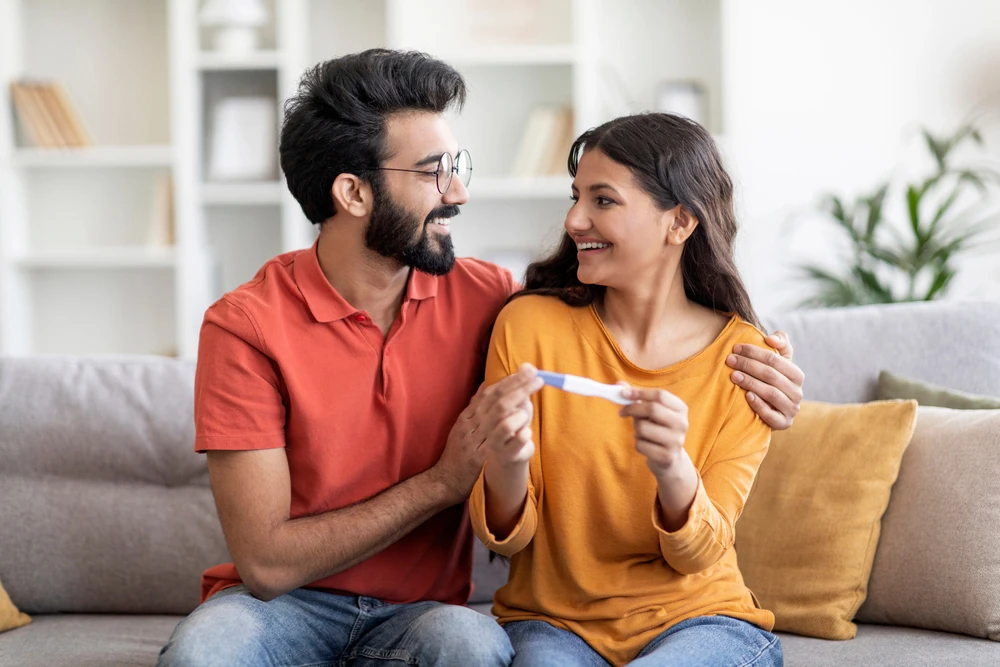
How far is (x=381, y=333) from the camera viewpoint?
→ 1.71m

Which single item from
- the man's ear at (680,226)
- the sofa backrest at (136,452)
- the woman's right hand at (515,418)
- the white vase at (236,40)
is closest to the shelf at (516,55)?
the white vase at (236,40)

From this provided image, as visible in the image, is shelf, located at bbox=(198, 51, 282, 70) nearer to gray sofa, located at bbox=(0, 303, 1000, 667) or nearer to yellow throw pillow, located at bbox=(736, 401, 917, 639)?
gray sofa, located at bbox=(0, 303, 1000, 667)

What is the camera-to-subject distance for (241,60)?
3758 millimetres

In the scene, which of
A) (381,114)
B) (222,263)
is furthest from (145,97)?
(381,114)

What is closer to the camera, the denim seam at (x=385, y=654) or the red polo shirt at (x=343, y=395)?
the denim seam at (x=385, y=654)

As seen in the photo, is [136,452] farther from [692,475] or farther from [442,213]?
[692,475]

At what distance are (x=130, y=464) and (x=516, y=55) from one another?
7.36 ft

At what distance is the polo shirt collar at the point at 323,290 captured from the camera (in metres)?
1.68

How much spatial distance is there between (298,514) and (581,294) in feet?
1.96

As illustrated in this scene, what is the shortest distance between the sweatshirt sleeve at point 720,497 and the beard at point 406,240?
0.55 meters

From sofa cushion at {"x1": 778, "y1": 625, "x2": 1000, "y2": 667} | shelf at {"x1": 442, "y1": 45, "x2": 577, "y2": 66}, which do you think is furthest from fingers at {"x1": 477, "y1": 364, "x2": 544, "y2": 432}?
shelf at {"x1": 442, "y1": 45, "x2": 577, "y2": 66}

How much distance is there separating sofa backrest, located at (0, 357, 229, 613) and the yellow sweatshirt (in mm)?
758

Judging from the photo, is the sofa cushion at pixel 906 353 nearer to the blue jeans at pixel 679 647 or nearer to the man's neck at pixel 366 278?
the blue jeans at pixel 679 647

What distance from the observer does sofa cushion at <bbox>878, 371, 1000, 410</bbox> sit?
76.2 inches
